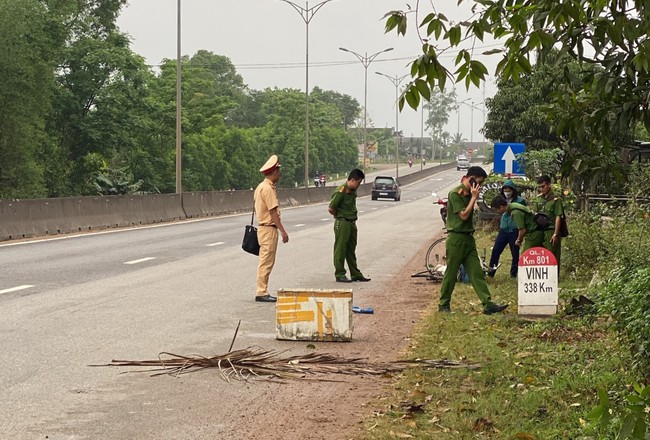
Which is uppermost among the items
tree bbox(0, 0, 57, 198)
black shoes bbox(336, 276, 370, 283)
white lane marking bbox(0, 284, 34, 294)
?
tree bbox(0, 0, 57, 198)

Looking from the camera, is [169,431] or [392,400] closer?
[169,431]

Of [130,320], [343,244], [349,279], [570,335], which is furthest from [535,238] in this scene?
[130,320]

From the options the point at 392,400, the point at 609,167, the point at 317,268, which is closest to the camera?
the point at 609,167

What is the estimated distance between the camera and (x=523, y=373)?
9.16 m

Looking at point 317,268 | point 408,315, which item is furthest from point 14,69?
point 408,315

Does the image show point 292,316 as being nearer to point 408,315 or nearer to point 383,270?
point 408,315

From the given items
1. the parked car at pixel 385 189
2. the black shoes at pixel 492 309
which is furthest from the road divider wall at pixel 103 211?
the parked car at pixel 385 189

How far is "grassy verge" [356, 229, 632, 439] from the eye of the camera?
7.32m

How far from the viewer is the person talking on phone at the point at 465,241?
43.7 ft

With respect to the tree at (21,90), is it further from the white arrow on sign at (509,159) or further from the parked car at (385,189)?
the white arrow on sign at (509,159)

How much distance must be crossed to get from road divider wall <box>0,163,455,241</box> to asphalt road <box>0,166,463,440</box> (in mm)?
1226

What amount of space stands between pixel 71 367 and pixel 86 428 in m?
2.35

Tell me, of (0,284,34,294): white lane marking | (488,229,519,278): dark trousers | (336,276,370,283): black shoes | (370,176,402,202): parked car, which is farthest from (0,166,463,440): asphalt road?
(370,176,402,202): parked car

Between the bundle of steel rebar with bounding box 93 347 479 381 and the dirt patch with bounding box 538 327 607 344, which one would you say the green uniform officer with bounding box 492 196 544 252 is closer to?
the dirt patch with bounding box 538 327 607 344
